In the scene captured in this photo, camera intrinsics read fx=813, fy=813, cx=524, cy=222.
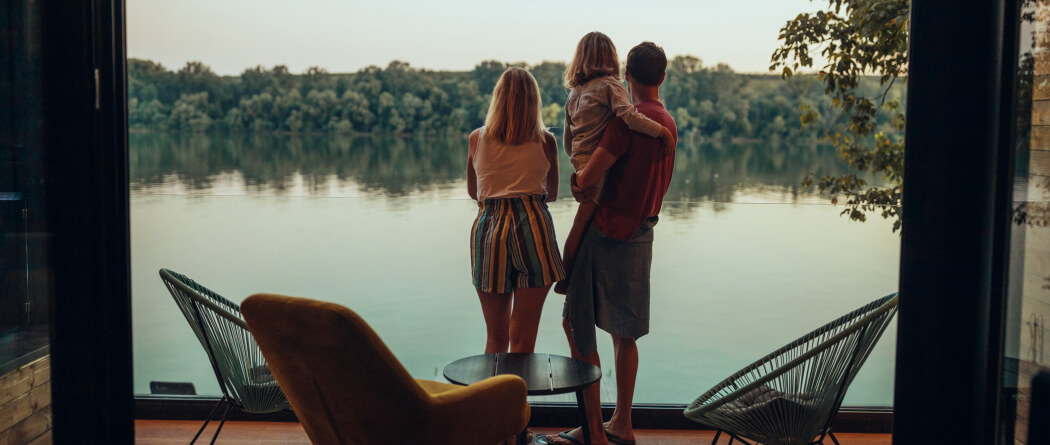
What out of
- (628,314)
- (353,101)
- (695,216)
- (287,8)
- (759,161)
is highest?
(287,8)

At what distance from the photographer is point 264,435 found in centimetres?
329

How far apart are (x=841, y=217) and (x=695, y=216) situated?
2.33 feet

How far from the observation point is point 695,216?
4066 millimetres

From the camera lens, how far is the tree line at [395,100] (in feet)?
13.1

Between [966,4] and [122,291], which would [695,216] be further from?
[122,291]

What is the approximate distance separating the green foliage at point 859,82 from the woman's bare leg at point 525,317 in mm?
1764

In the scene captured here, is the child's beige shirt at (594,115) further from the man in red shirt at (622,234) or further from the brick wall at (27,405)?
the brick wall at (27,405)

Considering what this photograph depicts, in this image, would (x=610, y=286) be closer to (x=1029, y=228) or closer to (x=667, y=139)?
(x=667, y=139)

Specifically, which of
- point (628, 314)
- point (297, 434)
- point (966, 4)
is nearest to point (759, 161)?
point (628, 314)

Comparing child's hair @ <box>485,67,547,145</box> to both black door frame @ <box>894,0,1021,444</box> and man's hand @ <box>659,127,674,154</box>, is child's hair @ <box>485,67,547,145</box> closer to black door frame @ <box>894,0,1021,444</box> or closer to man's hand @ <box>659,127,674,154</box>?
man's hand @ <box>659,127,674,154</box>

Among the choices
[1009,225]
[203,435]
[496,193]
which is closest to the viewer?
[1009,225]

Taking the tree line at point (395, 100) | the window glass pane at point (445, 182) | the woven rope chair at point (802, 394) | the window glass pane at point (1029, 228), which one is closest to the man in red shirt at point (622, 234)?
the woven rope chair at point (802, 394)

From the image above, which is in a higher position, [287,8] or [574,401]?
[287,8]

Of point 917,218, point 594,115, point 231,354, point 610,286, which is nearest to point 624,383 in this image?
point 610,286
